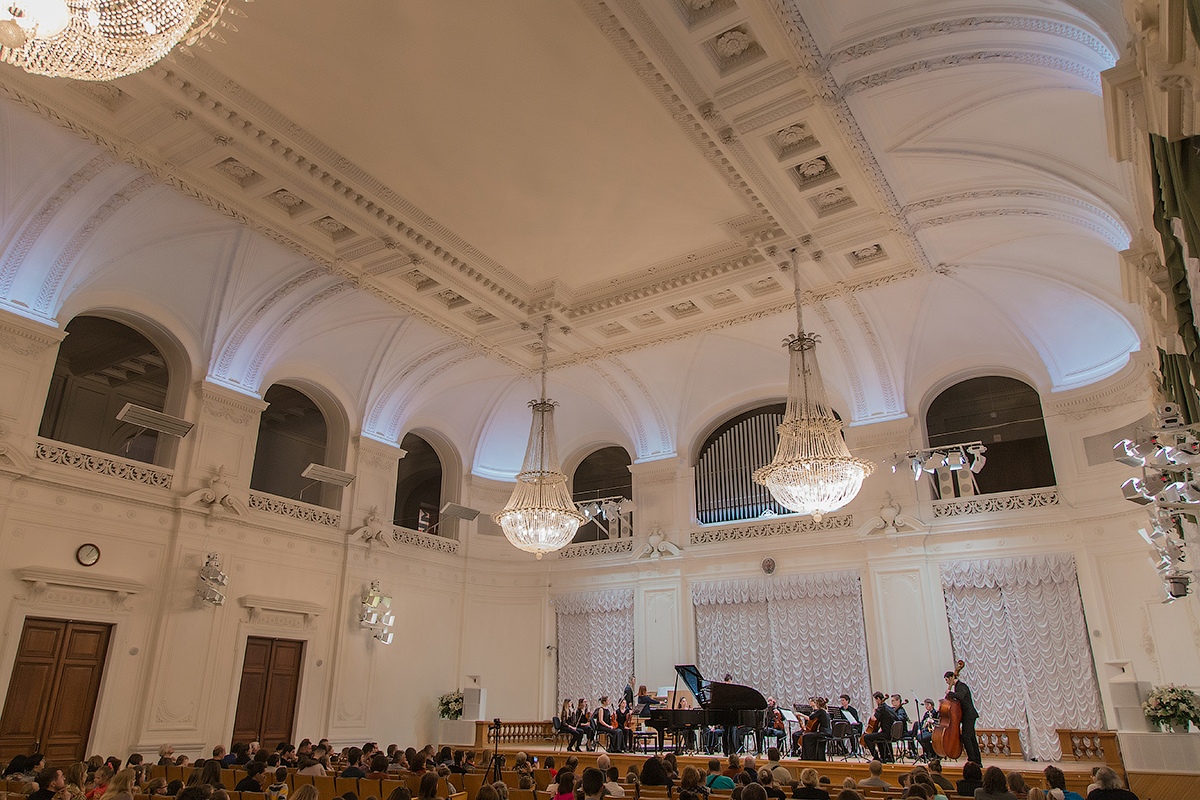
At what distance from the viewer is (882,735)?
1073cm

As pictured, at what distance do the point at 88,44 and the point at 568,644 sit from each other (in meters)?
14.0

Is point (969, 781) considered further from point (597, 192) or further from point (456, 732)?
point (456, 732)

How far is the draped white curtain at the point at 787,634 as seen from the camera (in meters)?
13.8

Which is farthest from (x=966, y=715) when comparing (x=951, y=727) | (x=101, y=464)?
(x=101, y=464)

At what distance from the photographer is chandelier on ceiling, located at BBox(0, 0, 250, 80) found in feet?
14.2

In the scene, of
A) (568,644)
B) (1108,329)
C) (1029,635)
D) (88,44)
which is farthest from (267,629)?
(1108,329)

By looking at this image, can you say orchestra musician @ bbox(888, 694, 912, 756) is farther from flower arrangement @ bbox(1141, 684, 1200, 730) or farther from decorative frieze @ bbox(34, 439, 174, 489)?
decorative frieze @ bbox(34, 439, 174, 489)

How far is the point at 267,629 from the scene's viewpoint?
1284cm

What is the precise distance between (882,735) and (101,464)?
1109cm

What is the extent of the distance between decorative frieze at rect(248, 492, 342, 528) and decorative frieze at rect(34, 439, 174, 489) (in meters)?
1.52

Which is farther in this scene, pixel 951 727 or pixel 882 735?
pixel 882 735

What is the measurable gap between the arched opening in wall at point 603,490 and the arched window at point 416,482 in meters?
3.06

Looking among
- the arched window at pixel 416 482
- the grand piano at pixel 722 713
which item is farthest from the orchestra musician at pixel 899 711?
the arched window at pixel 416 482

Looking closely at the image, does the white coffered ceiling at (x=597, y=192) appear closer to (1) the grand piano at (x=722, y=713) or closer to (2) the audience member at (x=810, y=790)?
(1) the grand piano at (x=722, y=713)
